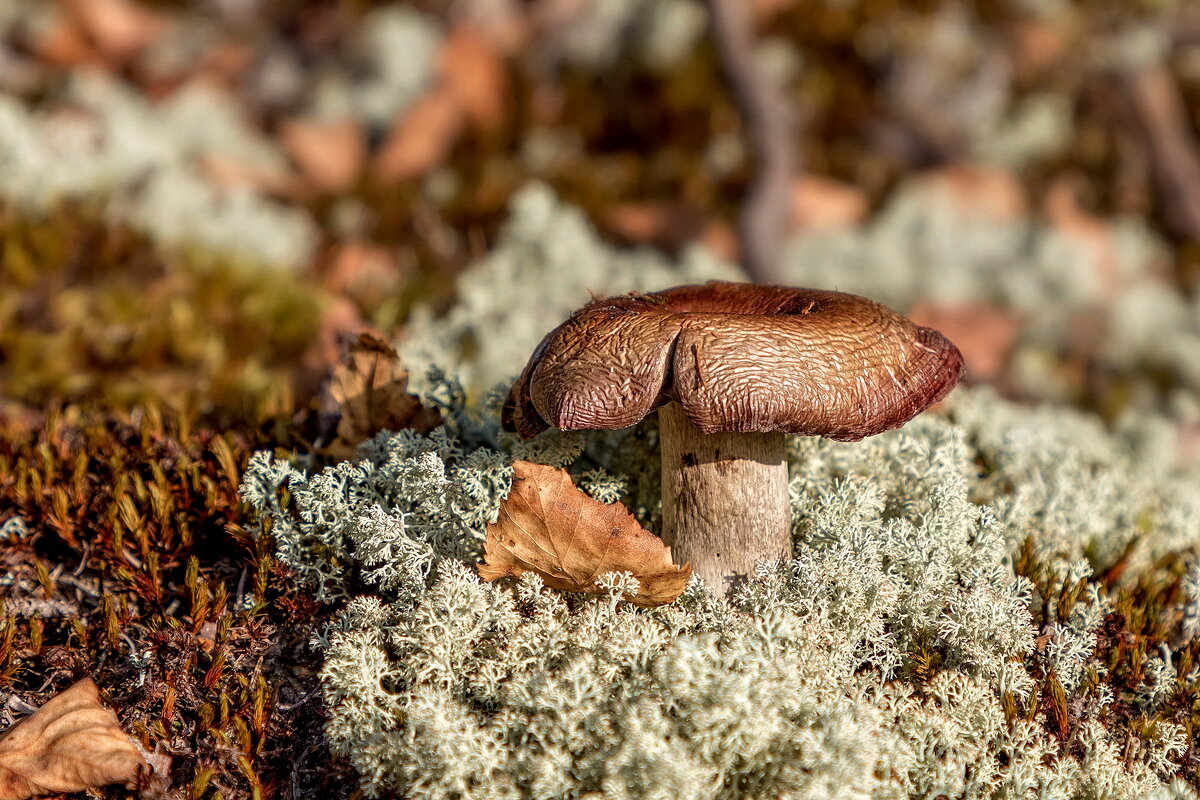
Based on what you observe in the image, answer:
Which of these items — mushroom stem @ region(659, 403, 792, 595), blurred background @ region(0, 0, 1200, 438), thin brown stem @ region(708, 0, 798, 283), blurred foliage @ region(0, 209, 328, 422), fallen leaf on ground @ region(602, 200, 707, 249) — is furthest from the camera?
fallen leaf on ground @ region(602, 200, 707, 249)

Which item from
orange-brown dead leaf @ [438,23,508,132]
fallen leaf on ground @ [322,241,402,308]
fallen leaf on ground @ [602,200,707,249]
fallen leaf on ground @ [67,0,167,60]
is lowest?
fallen leaf on ground @ [322,241,402,308]

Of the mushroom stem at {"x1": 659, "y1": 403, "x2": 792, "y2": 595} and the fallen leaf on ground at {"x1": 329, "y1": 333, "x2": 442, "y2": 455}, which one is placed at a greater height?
the fallen leaf on ground at {"x1": 329, "y1": 333, "x2": 442, "y2": 455}

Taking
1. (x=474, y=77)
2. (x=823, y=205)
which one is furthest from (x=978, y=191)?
(x=474, y=77)

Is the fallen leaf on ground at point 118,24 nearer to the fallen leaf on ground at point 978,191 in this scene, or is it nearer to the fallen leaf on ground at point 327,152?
the fallen leaf on ground at point 327,152

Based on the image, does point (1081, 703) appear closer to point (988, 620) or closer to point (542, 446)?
point (988, 620)

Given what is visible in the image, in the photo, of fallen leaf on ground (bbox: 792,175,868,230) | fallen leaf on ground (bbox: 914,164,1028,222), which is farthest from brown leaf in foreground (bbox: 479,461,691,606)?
fallen leaf on ground (bbox: 914,164,1028,222)

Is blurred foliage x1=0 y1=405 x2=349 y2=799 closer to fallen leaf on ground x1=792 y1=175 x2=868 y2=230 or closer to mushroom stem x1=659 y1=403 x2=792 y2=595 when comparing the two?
mushroom stem x1=659 y1=403 x2=792 y2=595

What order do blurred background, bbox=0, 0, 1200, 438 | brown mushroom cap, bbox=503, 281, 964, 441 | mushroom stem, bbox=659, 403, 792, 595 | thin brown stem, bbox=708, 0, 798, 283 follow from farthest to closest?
thin brown stem, bbox=708, 0, 798, 283
blurred background, bbox=0, 0, 1200, 438
mushroom stem, bbox=659, 403, 792, 595
brown mushroom cap, bbox=503, 281, 964, 441

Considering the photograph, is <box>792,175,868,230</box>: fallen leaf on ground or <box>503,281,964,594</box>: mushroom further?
<box>792,175,868,230</box>: fallen leaf on ground
